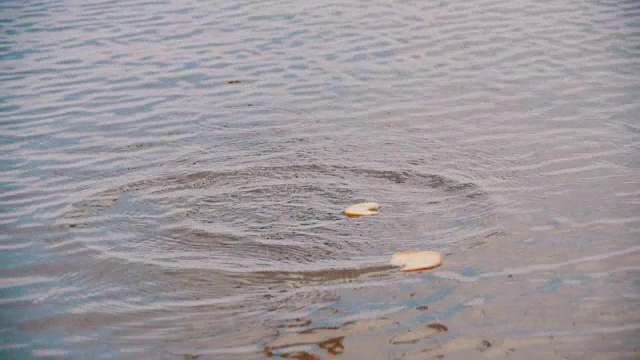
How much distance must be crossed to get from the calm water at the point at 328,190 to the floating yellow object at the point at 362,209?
0.26 ft

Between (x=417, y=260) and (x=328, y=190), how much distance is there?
48.5 inches

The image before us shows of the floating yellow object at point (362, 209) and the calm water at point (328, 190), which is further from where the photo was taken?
the floating yellow object at point (362, 209)

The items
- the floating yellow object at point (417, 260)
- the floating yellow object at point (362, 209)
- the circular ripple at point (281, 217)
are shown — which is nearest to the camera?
the floating yellow object at point (417, 260)

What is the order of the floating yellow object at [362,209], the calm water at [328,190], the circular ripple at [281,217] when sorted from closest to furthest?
the calm water at [328,190] < the circular ripple at [281,217] < the floating yellow object at [362,209]

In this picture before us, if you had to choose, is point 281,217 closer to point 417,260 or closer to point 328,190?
point 328,190

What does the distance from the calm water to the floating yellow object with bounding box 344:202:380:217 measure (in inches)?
3.1

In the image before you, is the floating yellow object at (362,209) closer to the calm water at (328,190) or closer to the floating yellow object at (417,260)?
the calm water at (328,190)

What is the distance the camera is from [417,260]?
473cm

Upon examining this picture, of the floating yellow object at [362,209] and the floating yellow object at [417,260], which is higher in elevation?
the floating yellow object at [362,209]

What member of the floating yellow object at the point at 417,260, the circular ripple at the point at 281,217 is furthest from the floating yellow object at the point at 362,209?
the floating yellow object at the point at 417,260

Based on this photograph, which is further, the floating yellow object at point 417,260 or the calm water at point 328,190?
the floating yellow object at point 417,260

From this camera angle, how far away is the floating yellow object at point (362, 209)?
5398 millimetres

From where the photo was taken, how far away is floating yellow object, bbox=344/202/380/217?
5398 mm

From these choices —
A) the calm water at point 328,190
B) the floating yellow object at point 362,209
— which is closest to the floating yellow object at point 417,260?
the calm water at point 328,190
